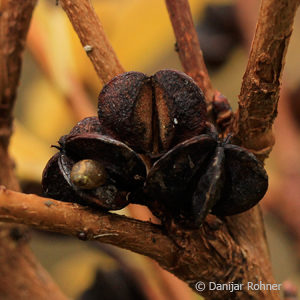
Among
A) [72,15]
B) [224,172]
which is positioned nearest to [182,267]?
[224,172]

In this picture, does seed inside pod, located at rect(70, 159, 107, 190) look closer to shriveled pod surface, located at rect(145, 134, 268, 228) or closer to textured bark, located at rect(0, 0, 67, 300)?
shriveled pod surface, located at rect(145, 134, 268, 228)

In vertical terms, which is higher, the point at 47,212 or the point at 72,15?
the point at 72,15

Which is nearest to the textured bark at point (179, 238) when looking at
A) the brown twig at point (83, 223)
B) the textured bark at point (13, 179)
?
the brown twig at point (83, 223)

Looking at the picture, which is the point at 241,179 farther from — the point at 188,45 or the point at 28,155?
the point at 28,155

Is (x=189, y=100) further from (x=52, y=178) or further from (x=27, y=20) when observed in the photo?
(x=27, y=20)

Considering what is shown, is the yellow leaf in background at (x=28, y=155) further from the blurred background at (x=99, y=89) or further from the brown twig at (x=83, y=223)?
the brown twig at (x=83, y=223)

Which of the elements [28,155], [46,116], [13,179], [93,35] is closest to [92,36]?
[93,35]

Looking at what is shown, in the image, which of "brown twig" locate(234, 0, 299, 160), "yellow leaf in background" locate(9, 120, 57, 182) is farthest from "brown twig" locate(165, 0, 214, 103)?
"yellow leaf in background" locate(9, 120, 57, 182)
